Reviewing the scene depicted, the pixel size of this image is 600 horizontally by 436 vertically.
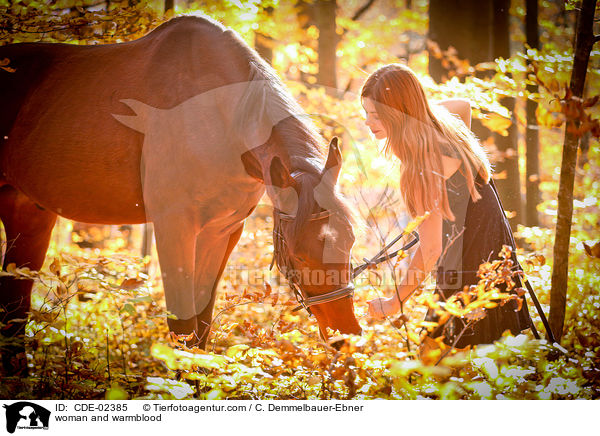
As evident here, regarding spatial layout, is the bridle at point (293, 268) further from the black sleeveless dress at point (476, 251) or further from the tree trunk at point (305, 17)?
the tree trunk at point (305, 17)

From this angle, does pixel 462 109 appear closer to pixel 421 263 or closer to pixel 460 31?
Result: pixel 421 263

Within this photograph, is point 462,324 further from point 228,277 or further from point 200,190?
point 228,277

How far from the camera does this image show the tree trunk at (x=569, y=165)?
2.77 meters

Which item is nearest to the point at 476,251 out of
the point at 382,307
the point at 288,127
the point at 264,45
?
the point at 382,307

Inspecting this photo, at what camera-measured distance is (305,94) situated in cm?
588

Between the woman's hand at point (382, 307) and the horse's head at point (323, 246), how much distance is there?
11 centimetres

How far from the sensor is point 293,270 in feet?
8.32

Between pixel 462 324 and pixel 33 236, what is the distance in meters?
3.40

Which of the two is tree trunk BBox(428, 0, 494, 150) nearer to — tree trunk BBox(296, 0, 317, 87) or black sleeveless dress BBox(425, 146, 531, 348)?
tree trunk BBox(296, 0, 317, 87)

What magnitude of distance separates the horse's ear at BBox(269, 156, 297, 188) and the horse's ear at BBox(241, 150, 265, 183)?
0.31 meters

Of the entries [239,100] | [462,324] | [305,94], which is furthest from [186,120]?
[305,94]
